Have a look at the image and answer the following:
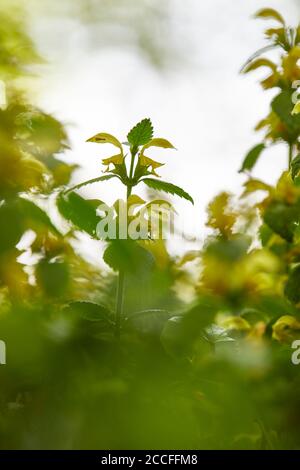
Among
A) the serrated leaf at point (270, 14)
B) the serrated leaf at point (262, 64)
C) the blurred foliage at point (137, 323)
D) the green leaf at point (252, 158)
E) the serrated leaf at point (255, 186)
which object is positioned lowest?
the blurred foliage at point (137, 323)

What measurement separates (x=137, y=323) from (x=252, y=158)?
0.58 meters

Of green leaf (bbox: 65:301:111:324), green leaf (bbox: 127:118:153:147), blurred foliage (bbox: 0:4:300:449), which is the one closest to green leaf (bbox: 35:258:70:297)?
blurred foliage (bbox: 0:4:300:449)

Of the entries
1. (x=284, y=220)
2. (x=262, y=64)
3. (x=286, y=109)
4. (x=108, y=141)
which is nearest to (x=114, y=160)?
(x=108, y=141)

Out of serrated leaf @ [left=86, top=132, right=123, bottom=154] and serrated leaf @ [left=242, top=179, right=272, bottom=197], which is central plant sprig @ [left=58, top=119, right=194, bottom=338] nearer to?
serrated leaf @ [left=86, top=132, right=123, bottom=154]

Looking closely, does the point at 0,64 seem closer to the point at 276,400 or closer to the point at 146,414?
the point at 146,414

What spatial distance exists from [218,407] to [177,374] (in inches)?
3.0

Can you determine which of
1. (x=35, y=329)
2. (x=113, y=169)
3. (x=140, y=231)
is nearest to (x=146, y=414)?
(x=35, y=329)

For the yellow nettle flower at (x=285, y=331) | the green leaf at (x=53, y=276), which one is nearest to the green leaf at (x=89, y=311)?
the green leaf at (x=53, y=276)

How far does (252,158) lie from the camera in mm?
1087

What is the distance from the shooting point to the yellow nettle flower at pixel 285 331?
844mm

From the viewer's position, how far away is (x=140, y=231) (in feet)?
1.89

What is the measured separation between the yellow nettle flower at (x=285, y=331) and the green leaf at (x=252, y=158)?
338 mm

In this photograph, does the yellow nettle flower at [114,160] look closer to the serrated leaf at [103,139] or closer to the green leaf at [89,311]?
the serrated leaf at [103,139]

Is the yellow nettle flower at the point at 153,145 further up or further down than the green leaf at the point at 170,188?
further up
